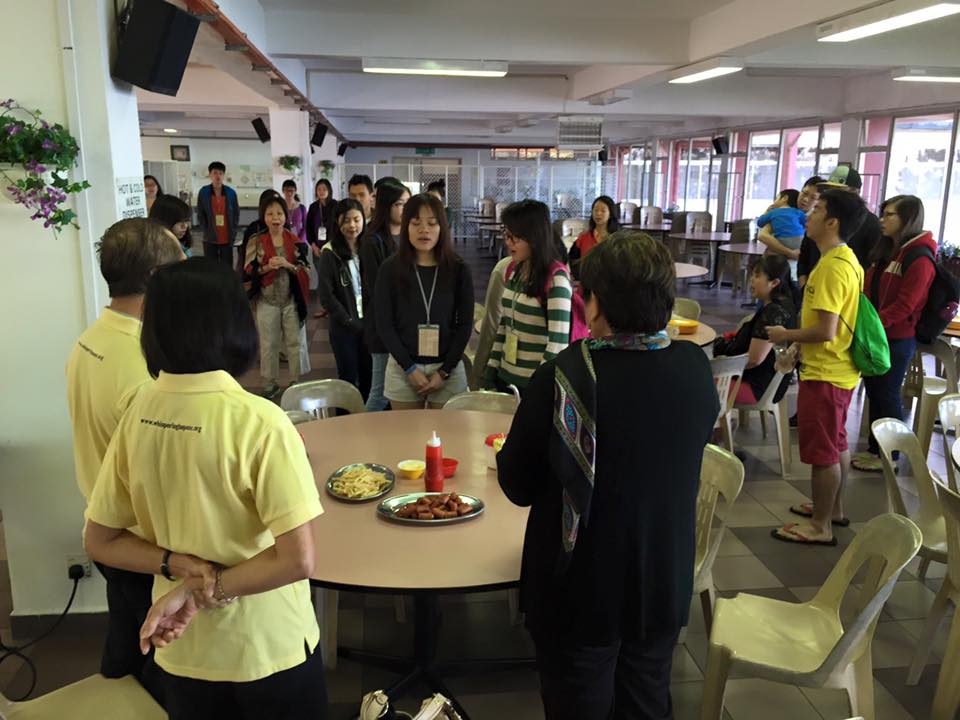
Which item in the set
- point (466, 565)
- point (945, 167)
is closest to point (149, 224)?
point (466, 565)

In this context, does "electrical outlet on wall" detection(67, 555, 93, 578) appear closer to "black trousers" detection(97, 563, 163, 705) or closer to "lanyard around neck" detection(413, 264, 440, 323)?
"black trousers" detection(97, 563, 163, 705)

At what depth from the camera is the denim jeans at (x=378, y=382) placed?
13.7 feet

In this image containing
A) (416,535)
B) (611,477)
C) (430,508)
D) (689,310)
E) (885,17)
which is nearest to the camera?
(611,477)

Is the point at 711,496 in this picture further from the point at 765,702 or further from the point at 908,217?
the point at 908,217

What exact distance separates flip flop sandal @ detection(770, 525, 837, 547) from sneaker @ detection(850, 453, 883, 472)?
1.13 meters

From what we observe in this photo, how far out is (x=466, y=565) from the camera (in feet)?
6.30

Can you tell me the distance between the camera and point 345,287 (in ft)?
15.4

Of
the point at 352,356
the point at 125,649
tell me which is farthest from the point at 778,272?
the point at 125,649

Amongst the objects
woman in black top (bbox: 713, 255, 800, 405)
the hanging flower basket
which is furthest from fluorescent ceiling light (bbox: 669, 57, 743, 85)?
the hanging flower basket

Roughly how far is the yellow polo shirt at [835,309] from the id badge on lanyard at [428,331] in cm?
171

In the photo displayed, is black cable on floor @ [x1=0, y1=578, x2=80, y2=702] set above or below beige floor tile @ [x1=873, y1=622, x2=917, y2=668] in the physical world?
above

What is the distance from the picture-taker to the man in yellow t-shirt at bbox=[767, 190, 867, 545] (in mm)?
3299

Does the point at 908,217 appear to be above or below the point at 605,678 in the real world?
above

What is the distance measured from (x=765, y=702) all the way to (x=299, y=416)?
205 centimetres
